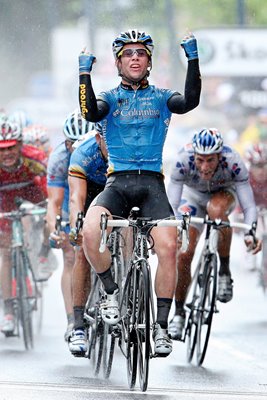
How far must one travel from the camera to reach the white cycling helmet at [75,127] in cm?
1198

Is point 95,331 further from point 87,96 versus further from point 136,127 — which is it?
point 87,96

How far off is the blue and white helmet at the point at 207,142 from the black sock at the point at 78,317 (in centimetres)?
187

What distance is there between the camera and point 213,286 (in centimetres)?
1141

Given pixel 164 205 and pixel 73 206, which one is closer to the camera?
pixel 164 205

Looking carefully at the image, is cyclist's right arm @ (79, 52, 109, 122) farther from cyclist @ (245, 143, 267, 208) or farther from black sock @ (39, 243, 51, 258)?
cyclist @ (245, 143, 267, 208)

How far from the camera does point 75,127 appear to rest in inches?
475

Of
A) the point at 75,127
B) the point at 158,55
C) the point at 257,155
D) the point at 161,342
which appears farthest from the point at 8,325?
the point at 158,55

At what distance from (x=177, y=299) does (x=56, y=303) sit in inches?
193

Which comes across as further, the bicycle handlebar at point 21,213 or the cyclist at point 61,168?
the bicycle handlebar at point 21,213

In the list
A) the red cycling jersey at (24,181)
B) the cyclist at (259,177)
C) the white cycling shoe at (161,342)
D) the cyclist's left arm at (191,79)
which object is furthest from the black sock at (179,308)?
the cyclist at (259,177)

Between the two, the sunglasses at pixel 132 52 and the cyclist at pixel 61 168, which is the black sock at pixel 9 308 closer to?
the cyclist at pixel 61 168

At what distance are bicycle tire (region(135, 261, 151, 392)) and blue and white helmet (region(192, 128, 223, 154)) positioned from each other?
253 cm

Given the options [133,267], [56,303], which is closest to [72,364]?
[133,267]

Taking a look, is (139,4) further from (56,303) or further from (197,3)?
(56,303)
